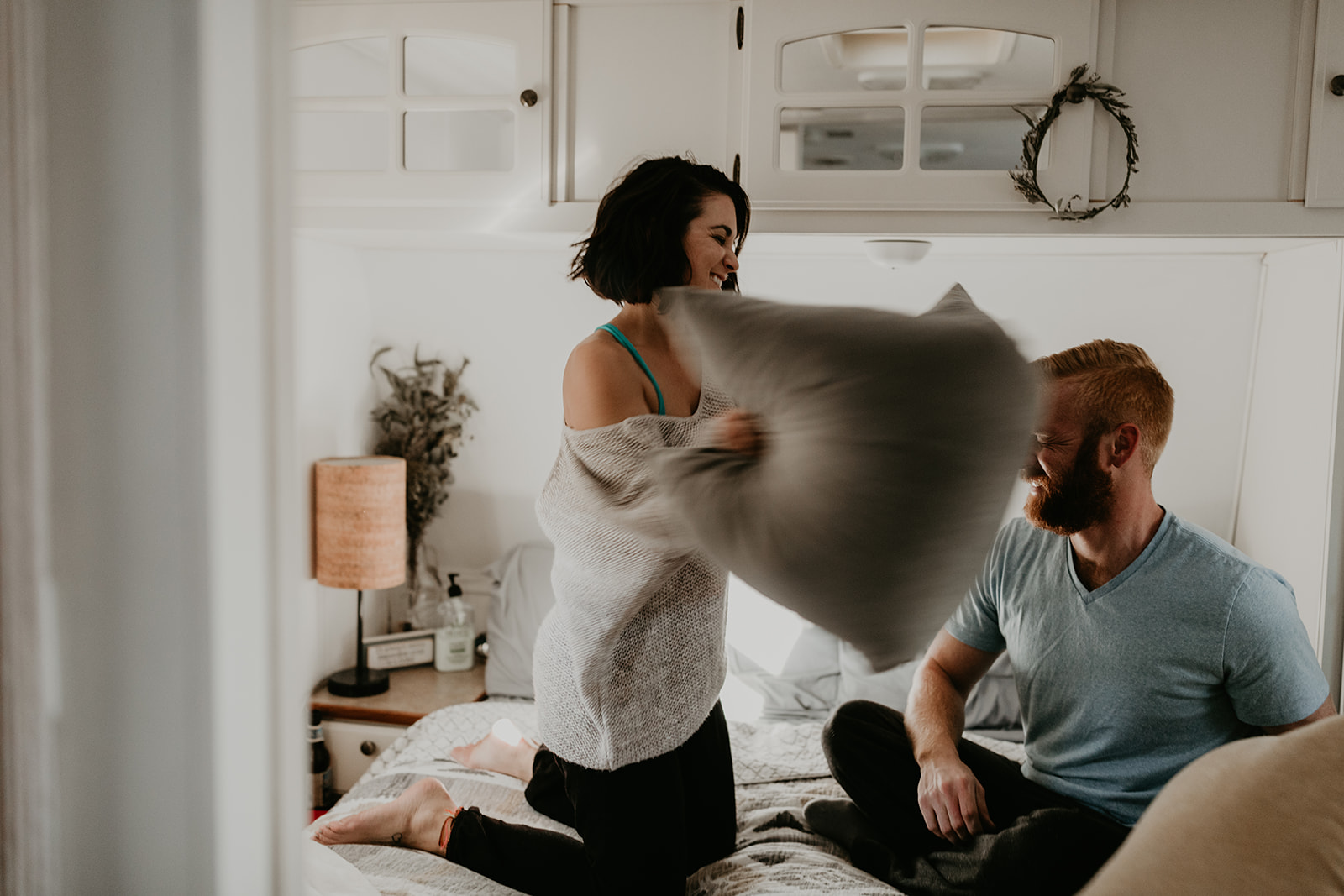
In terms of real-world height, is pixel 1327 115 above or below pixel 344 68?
below

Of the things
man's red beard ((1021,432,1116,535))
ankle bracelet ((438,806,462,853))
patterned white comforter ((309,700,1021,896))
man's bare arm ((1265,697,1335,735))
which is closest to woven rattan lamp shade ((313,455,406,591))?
patterned white comforter ((309,700,1021,896))

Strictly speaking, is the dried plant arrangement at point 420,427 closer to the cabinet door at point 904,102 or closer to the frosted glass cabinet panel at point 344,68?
the frosted glass cabinet panel at point 344,68

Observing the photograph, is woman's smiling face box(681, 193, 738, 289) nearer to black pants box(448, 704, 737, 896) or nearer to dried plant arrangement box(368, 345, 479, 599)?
black pants box(448, 704, 737, 896)

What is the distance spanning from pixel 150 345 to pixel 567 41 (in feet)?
4.47

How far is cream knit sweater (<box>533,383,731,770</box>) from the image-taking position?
838mm

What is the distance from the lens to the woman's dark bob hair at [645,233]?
97cm

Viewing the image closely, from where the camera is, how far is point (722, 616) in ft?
3.83

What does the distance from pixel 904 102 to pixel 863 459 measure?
48.7 inches

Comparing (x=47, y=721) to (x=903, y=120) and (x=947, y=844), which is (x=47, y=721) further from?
(x=903, y=120)

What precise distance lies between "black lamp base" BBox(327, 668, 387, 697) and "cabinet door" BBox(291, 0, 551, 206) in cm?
108

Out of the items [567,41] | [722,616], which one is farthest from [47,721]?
[567,41]

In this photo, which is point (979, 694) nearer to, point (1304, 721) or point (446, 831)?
point (1304, 721)

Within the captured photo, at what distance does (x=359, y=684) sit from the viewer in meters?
1.99

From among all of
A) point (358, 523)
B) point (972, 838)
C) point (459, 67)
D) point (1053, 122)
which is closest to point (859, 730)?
point (972, 838)
